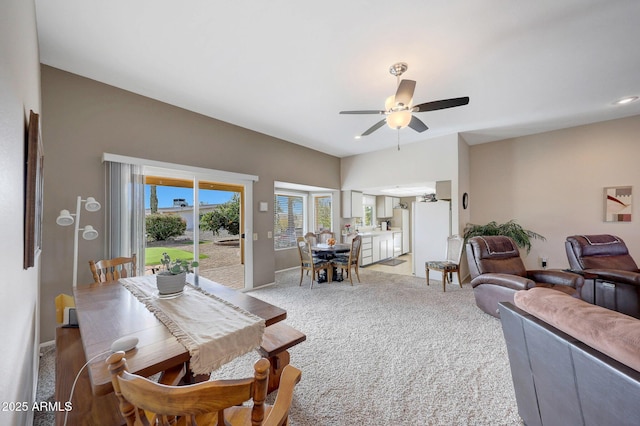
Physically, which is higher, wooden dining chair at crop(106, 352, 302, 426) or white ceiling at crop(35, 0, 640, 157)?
white ceiling at crop(35, 0, 640, 157)

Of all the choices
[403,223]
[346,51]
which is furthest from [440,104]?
[403,223]

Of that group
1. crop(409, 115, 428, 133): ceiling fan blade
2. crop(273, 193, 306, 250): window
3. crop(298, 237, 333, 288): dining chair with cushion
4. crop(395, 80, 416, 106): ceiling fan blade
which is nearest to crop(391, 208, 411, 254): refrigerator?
crop(273, 193, 306, 250): window

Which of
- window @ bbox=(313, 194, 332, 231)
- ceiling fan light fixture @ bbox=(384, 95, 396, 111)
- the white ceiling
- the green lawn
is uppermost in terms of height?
the white ceiling

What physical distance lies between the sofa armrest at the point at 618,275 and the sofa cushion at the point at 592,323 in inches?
102

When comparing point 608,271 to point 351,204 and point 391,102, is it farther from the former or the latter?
point 351,204

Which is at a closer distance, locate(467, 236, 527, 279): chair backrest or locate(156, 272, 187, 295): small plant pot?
locate(156, 272, 187, 295): small plant pot

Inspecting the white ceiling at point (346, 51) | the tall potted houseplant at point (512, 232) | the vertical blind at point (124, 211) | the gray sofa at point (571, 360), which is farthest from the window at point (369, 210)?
the gray sofa at point (571, 360)

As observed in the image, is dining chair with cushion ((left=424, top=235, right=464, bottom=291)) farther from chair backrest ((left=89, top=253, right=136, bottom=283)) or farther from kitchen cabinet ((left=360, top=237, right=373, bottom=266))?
chair backrest ((left=89, top=253, right=136, bottom=283))

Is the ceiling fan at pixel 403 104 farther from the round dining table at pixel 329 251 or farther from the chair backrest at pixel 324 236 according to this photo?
the chair backrest at pixel 324 236

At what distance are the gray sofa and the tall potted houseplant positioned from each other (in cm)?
368

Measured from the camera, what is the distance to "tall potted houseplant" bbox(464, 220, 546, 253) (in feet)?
15.4

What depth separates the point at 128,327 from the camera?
1.35m

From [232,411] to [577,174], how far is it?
6378 mm

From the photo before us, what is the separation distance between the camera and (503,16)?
2002mm
